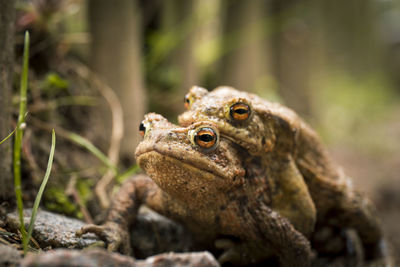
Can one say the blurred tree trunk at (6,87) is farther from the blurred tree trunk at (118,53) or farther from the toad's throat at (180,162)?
the blurred tree trunk at (118,53)

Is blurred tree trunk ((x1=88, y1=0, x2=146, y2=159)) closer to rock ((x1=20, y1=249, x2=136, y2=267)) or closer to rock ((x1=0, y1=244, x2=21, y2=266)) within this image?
rock ((x1=0, y1=244, x2=21, y2=266))

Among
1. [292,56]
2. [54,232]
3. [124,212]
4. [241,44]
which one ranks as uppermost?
[292,56]

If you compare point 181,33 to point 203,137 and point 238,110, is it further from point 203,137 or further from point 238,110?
point 203,137

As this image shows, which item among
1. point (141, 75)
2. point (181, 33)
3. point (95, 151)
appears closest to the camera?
point (95, 151)

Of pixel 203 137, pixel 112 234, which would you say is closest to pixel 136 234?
pixel 112 234

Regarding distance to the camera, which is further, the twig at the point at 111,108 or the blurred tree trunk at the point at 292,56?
the blurred tree trunk at the point at 292,56

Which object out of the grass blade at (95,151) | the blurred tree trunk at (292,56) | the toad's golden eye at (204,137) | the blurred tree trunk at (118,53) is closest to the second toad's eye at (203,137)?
the toad's golden eye at (204,137)
